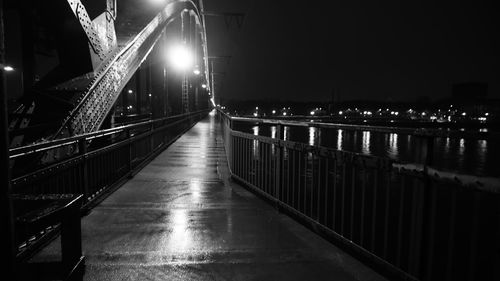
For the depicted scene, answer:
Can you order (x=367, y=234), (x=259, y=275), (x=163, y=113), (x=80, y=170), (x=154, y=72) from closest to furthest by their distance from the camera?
(x=259, y=275) < (x=80, y=170) < (x=367, y=234) < (x=163, y=113) < (x=154, y=72)

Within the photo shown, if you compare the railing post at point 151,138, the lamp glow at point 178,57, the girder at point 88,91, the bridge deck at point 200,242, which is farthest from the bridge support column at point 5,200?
the lamp glow at point 178,57

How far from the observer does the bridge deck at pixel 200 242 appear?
3396 mm

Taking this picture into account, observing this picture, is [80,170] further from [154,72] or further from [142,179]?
[154,72]

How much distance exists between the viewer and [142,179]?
25.3 feet

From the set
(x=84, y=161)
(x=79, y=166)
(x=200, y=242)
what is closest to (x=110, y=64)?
(x=84, y=161)

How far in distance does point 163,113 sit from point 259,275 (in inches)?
600

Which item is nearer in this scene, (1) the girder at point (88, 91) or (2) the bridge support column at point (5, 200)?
(2) the bridge support column at point (5, 200)

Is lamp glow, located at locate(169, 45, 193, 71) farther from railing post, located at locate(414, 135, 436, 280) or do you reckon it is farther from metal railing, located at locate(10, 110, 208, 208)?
railing post, located at locate(414, 135, 436, 280)

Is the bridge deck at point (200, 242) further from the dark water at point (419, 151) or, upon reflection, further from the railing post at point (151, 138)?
the railing post at point (151, 138)

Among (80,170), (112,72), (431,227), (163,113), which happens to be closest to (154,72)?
(163,113)

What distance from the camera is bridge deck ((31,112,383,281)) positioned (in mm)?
3396

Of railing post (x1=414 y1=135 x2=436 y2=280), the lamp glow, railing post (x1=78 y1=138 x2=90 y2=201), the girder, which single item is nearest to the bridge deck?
railing post (x1=78 y1=138 x2=90 y2=201)

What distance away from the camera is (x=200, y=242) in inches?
163

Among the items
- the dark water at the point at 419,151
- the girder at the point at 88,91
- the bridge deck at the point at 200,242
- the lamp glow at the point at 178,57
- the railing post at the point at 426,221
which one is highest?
the lamp glow at the point at 178,57
